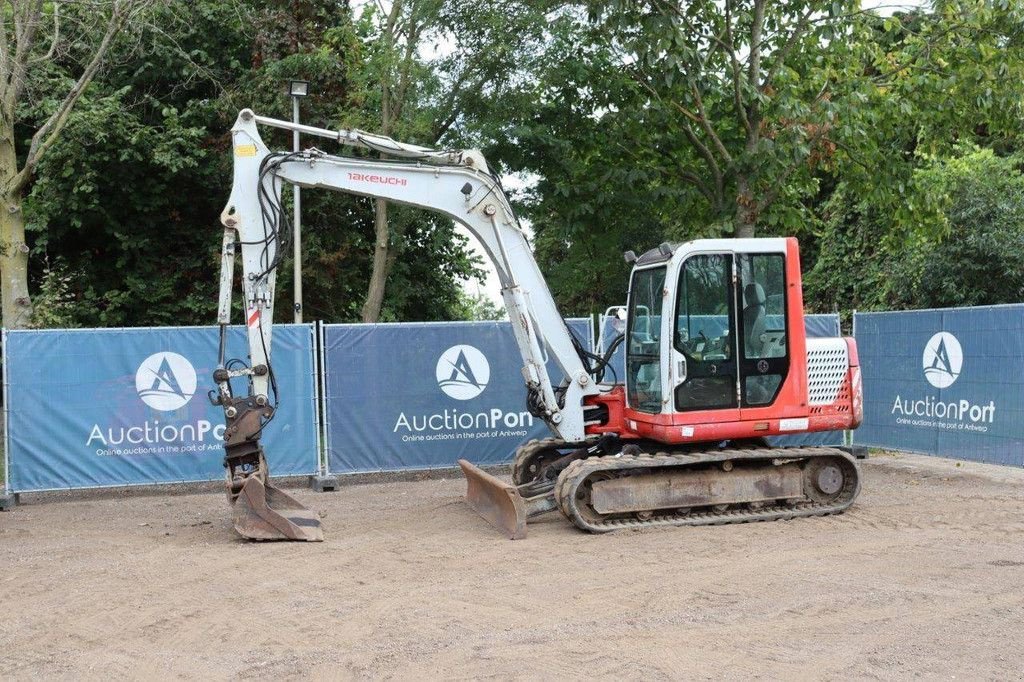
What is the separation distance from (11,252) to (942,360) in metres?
13.9

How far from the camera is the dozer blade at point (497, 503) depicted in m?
9.12

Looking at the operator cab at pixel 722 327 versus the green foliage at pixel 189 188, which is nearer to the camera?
the operator cab at pixel 722 327

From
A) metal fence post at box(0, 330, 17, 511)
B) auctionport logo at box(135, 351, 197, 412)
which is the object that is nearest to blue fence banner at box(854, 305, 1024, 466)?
auctionport logo at box(135, 351, 197, 412)

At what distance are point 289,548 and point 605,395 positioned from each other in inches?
139

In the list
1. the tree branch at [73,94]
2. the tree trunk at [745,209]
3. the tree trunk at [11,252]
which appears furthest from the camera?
the tree trunk at [11,252]

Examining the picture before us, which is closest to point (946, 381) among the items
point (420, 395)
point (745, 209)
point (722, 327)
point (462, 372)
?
point (745, 209)

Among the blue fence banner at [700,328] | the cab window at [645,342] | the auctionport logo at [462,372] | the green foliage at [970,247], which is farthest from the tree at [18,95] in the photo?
the green foliage at [970,247]

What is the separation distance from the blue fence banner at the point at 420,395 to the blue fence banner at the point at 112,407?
113 centimetres

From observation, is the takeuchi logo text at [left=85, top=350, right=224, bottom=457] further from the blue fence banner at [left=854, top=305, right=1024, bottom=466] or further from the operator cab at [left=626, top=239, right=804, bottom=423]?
the blue fence banner at [left=854, top=305, right=1024, bottom=466]

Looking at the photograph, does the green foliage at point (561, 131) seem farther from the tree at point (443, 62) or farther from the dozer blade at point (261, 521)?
the dozer blade at point (261, 521)

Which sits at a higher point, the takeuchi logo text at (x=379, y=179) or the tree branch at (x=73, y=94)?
the tree branch at (x=73, y=94)

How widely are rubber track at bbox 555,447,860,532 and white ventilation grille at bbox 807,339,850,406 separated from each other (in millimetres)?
538

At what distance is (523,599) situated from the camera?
713 cm

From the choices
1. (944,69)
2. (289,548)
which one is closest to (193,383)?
(289,548)
